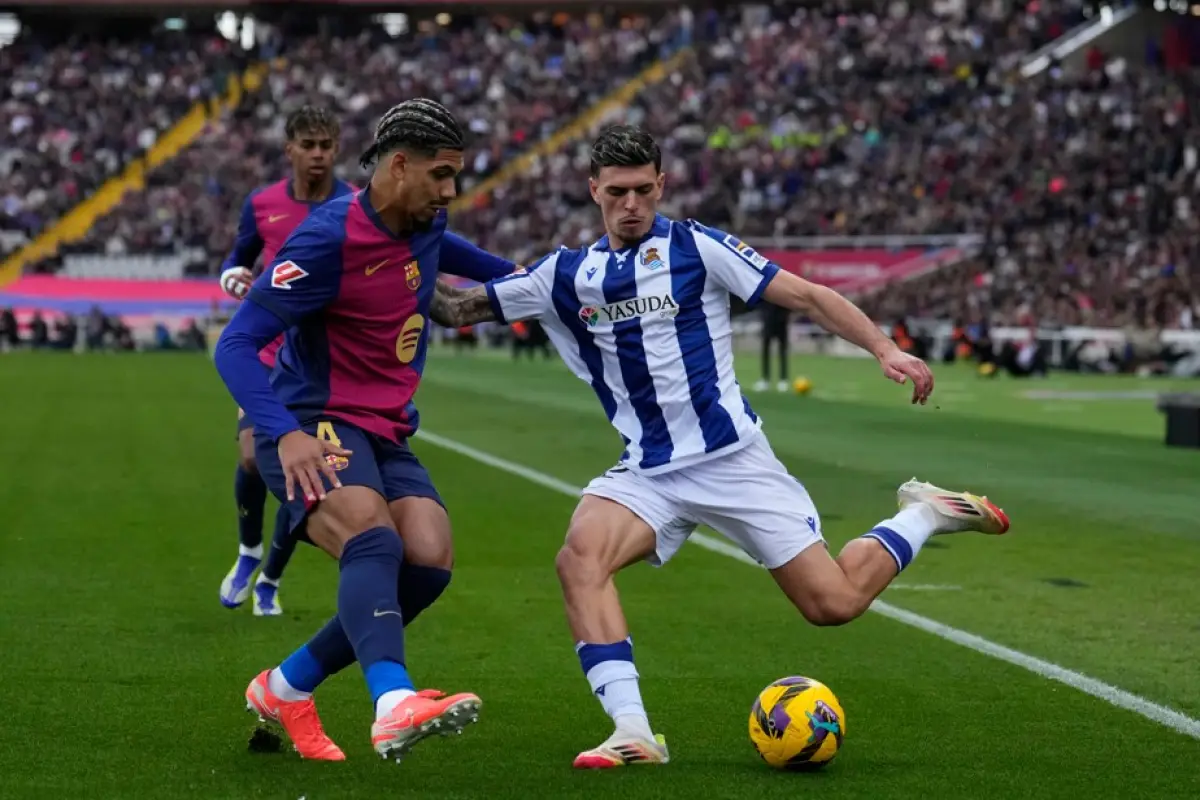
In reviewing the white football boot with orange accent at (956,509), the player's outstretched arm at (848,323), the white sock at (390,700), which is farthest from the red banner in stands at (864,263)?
the white sock at (390,700)

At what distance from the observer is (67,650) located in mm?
8172

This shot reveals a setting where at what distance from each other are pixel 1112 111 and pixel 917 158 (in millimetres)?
4803

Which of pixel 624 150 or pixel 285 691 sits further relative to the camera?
pixel 624 150

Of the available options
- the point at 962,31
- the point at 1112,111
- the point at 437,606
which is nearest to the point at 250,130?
the point at 962,31

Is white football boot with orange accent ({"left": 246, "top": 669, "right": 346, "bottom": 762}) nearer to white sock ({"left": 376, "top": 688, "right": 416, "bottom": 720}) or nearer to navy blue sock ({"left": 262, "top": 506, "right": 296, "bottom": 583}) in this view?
white sock ({"left": 376, "top": 688, "right": 416, "bottom": 720})

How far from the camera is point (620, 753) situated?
19.5 ft

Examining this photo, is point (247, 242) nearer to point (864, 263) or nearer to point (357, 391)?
point (357, 391)

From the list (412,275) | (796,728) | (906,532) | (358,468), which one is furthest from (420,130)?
(906,532)

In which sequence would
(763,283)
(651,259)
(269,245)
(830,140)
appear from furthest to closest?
(830,140), (269,245), (651,259), (763,283)

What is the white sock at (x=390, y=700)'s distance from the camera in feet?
17.6

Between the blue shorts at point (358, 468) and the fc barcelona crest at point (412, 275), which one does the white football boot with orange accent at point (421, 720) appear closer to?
the blue shorts at point (358, 468)

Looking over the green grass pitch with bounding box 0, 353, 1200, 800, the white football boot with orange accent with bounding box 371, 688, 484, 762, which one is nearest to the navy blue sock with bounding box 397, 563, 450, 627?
the green grass pitch with bounding box 0, 353, 1200, 800

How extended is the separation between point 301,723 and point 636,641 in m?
2.64

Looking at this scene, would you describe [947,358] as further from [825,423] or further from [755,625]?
[755,625]
